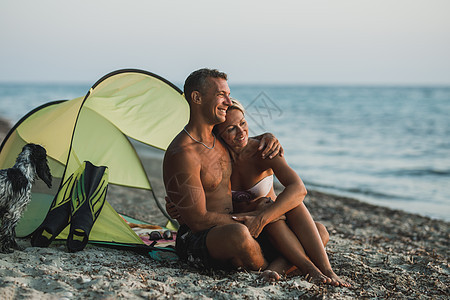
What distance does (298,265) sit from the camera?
11.4ft

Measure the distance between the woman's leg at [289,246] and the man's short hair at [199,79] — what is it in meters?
1.24

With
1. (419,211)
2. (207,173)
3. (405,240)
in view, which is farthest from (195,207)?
(419,211)

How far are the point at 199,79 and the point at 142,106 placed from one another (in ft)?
6.81

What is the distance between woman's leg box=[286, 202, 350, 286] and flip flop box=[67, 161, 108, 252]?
1.87 metres

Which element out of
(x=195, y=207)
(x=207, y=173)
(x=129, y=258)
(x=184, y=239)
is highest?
(x=207, y=173)

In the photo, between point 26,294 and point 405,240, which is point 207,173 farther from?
point 405,240

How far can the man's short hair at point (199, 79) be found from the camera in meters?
3.50

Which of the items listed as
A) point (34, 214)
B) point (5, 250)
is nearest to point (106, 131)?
point (34, 214)

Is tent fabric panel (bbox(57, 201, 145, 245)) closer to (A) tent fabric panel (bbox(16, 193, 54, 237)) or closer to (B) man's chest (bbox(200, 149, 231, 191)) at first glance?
(A) tent fabric panel (bbox(16, 193, 54, 237))

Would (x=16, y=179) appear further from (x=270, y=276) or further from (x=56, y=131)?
(x=270, y=276)

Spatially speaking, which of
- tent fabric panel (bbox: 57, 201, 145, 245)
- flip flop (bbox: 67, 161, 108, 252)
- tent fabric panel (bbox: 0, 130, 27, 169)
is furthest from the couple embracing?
tent fabric panel (bbox: 0, 130, 27, 169)

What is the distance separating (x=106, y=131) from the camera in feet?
18.3

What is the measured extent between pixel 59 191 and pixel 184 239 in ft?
5.10

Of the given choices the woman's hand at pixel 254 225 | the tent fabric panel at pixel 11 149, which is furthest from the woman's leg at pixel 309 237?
the tent fabric panel at pixel 11 149
